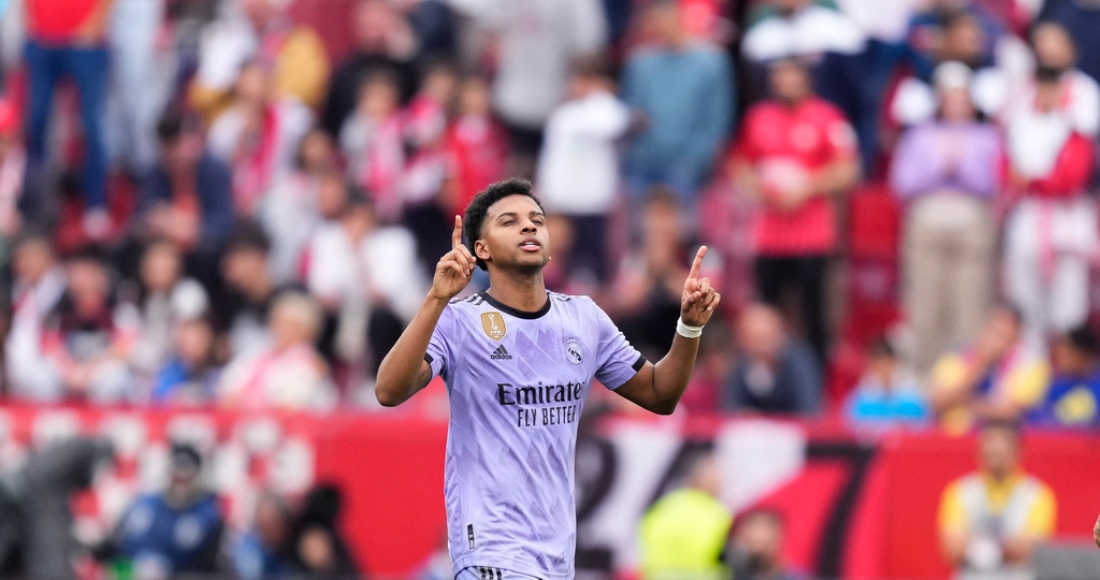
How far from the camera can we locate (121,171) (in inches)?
659

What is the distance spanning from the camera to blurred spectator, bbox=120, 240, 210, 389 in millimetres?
14719

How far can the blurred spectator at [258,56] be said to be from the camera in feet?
53.3

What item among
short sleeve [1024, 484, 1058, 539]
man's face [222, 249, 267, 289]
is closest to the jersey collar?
short sleeve [1024, 484, 1058, 539]

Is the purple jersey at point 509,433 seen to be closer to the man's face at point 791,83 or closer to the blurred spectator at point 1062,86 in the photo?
the man's face at point 791,83

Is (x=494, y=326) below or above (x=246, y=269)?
below

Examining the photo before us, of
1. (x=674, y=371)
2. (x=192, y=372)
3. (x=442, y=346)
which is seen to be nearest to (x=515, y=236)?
(x=442, y=346)

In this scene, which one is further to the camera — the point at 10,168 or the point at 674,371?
the point at 10,168

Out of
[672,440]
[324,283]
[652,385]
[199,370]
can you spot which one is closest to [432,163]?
[324,283]

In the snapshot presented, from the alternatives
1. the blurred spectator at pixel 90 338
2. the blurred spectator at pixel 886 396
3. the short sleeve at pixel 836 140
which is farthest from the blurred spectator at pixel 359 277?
the blurred spectator at pixel 886 396

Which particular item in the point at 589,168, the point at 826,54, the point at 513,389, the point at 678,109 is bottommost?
the point at 513,389

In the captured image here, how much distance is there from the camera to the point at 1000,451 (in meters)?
11.7

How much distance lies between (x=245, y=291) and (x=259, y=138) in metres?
1.81

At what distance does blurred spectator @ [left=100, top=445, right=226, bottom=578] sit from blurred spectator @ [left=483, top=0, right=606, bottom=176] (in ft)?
12.3

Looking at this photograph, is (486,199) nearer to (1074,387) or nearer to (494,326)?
A: (494,326)
